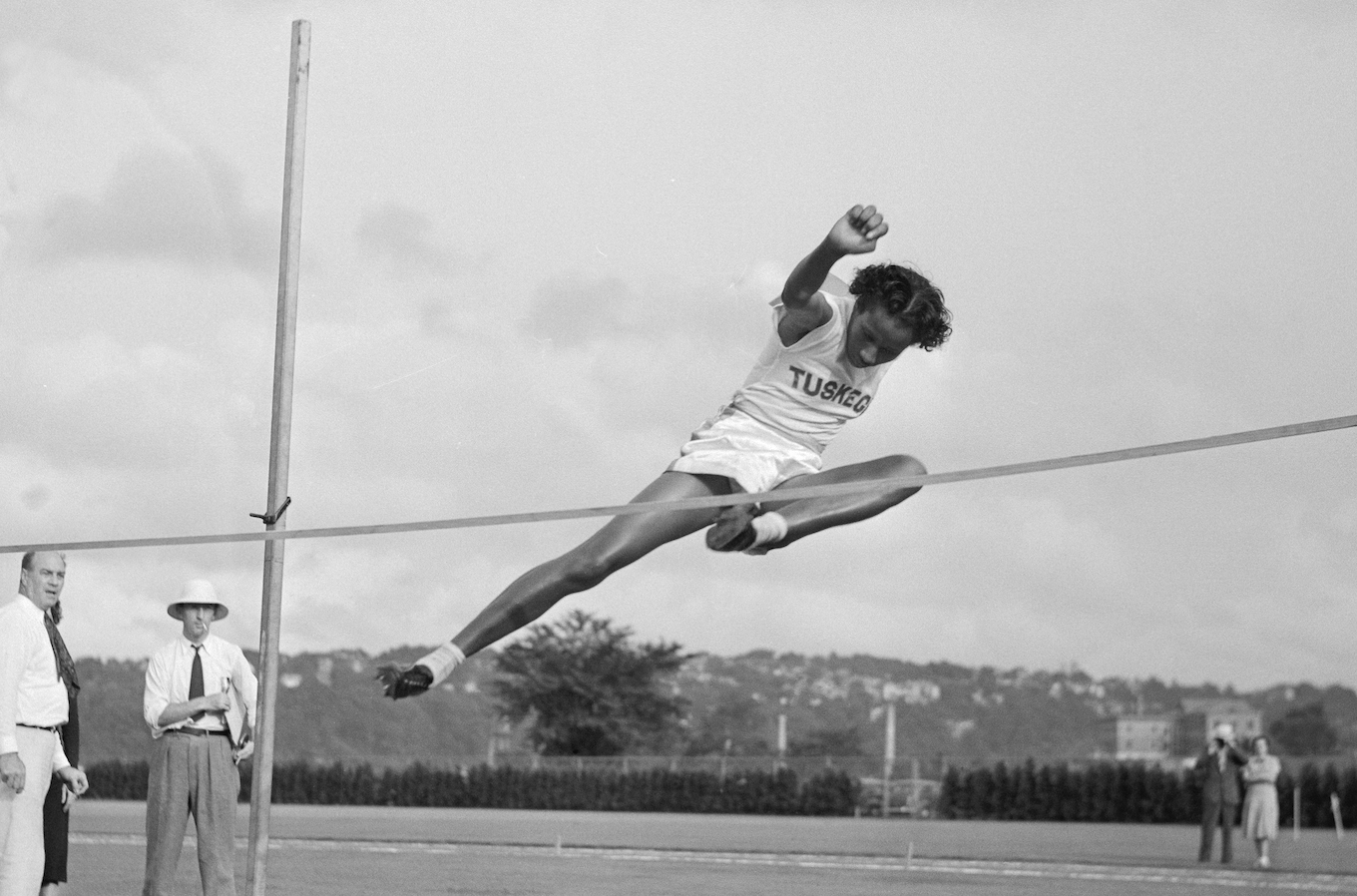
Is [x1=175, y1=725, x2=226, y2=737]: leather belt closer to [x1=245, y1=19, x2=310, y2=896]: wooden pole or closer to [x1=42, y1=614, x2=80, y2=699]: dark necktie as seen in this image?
[x1=42, y1=614, x2=80, y2=699]: dark necktie

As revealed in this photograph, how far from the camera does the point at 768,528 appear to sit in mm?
5789

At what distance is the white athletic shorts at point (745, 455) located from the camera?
6168mm

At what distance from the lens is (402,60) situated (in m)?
8.48

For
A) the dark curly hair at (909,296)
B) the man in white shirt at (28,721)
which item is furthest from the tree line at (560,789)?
the dark curly hair at (909,296)

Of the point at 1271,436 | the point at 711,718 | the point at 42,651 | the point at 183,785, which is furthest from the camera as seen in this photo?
the point at 711,718

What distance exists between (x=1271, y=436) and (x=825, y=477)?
1400 mm

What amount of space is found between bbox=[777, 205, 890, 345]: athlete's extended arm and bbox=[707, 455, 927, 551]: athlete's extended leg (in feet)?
1.61

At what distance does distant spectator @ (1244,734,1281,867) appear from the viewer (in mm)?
16703

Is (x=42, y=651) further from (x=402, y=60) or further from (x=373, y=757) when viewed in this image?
(x=373, y=757)

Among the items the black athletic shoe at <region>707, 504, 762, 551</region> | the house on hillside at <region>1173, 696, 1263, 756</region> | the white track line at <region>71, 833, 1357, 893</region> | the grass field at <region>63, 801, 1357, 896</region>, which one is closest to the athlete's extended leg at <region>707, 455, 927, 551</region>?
the black athletic shoe at <region>707, 504, 762, 551</region>

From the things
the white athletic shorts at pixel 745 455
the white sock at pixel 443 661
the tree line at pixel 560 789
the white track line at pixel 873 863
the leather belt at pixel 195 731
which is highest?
the white athletic shorts at pixel 745 455

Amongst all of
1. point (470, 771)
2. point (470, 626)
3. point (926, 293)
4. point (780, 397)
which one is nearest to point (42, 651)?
point (470, 626)

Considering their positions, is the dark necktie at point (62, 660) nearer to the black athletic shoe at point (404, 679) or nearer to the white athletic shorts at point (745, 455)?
the black athletic shoe at point (404, 679)

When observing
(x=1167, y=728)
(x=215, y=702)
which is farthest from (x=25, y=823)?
(x=1167, y=728)
